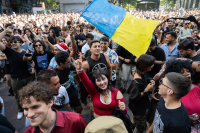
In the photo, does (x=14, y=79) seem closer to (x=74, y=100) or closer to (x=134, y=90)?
(x=74, y=100)

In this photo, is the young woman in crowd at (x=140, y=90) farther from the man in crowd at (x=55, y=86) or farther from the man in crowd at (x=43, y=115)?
the man in crowd at (x=55, y=86)

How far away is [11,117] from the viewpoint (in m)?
3.49

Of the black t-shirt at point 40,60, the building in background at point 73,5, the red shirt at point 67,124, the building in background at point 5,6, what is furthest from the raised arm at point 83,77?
the building in background at point 73,5

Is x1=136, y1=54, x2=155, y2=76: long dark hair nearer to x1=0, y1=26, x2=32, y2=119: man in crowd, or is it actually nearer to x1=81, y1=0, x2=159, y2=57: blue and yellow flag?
x1=81, y1=0, x2=159, y2=57: blue and yellow flag

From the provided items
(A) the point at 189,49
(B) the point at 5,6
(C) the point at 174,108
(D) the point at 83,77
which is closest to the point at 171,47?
(A) the point at 189,49

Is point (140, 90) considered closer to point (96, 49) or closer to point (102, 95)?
point (102, 95)

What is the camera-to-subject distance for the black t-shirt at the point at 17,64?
10.0ft

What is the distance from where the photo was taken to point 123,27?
2646mm

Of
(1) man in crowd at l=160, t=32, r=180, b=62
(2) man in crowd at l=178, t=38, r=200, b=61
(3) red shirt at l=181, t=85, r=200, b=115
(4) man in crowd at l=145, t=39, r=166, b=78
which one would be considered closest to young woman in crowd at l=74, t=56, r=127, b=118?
(3) red shirt at l=181, t=85, r=200, b=115

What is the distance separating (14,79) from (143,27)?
3.43 m

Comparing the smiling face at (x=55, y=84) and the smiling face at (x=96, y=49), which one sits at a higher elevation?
the smiling face at (x=96, y=49)

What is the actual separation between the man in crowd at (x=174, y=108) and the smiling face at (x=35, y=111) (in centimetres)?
135

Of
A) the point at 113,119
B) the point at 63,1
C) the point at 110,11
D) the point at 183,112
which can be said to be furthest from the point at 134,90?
the point at 63,1

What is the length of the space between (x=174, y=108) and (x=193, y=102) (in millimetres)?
470
